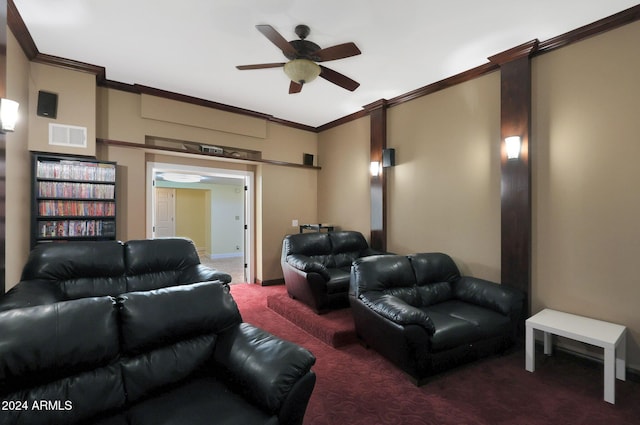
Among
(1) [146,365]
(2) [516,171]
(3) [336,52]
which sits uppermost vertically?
(3) [336,52]

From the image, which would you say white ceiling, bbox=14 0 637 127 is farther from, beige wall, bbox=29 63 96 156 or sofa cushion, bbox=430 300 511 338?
sofa cushion, bbox=430 300 511 338

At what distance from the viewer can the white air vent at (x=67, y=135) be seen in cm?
333

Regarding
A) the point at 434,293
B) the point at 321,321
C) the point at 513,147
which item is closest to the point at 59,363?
the point at 321,321

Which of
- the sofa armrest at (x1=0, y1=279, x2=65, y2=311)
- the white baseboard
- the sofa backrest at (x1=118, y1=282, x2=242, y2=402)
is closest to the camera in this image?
the sofa backrest at (x1=118, y1=282, x2=242, y2=402)

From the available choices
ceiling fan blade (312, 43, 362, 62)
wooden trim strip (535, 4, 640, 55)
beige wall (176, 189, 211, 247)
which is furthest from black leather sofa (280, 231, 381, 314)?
beige wall (176, 189, 211, 247)

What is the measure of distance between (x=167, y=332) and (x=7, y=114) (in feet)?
6.54

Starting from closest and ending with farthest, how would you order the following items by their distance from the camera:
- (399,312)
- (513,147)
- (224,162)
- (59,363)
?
1. (59,363)
2. (399,312)
3. (513,147)
4. (224,162)

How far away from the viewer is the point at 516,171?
3.09m

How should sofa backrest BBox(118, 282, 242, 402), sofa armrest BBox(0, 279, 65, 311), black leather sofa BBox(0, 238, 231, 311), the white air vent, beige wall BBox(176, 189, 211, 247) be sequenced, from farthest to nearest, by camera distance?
beige wall BBox(176, 189, 211, 247) → the white air vent → black leather sofa BBox(0, 238, 231, 311) → sofa armrest BBox(0, 279, 65, 311) → sofa backrest BBox(118, 282, 242, 402)

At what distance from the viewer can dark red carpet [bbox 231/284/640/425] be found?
2.00 m

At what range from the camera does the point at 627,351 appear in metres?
2.49

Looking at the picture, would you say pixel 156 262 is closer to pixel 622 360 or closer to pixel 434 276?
pixel 434 276

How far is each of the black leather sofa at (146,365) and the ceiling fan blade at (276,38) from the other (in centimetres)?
200

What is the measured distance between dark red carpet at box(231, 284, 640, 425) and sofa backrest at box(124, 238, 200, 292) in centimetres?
182
